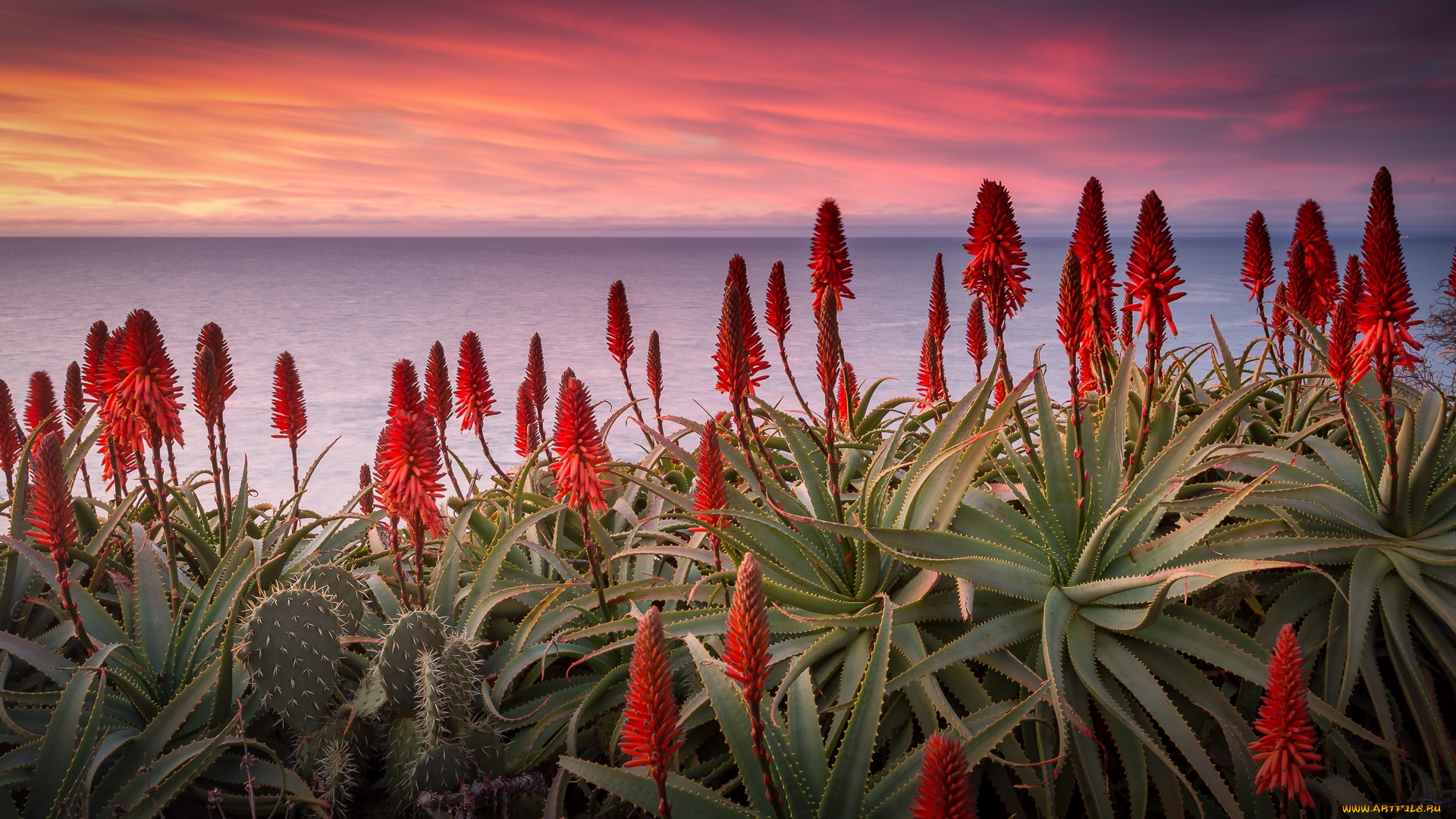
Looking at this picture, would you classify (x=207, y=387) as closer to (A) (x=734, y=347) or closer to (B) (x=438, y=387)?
(B) (x=438, y=387)

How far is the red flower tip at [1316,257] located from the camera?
313 cm

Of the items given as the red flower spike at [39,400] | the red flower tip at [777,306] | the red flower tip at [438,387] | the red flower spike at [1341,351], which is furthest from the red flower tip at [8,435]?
the red flower spike at [1341,351]

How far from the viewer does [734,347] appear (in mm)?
1811

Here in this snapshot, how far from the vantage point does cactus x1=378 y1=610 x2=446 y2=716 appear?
184cm

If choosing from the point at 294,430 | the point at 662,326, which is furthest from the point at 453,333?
the point at 294,430

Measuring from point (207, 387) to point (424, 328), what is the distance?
21.0 meters

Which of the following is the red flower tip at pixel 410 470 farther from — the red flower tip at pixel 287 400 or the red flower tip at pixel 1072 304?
the red flower tip at pixel 1072 304

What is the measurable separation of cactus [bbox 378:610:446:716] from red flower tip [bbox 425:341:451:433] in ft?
3.94

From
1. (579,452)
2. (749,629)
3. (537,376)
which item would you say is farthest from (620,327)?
(749,629)

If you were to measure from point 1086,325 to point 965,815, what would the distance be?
1727mm

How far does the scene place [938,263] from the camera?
3166 millimetres

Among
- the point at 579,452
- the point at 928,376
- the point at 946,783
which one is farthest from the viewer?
the point at 928,376

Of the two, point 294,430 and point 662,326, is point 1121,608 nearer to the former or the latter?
point 294,430

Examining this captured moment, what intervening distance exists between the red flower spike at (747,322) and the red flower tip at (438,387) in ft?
3.92
